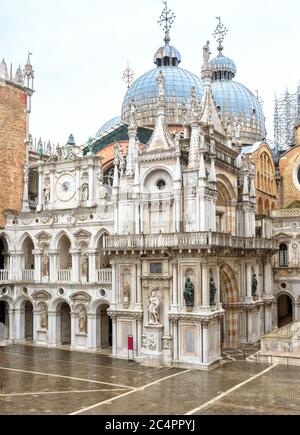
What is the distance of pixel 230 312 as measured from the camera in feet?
122

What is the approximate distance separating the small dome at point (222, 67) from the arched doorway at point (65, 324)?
3910 centimetres

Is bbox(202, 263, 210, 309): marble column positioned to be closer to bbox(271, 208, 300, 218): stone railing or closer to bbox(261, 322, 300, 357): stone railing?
bbox(261, 322, 300, 357): stone railing

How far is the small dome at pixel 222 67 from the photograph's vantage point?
222ft

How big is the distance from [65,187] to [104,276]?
7394 millimetres

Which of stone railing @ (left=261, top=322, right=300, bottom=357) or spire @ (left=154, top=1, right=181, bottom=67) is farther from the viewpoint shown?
spire @ (left=154, top=1, right=181, bottom=67)

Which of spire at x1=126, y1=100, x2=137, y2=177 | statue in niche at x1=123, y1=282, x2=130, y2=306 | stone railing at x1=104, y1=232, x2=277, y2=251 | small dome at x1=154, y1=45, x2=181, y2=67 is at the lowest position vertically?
statue in niche at x1=123, y1=282, x2=130, y2=306

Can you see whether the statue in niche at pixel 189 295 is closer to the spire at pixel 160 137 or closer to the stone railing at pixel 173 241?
the stone railing at pixel 173 241

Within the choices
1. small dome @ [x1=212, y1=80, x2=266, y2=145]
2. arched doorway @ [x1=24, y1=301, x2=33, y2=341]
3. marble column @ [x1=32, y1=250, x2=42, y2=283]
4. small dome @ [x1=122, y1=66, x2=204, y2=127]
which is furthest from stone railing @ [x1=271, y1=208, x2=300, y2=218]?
arched doorway @ [x1=24, y1=301, x2=33, y2=341]

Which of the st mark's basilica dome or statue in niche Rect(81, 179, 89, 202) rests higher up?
the st mark's basilica dome

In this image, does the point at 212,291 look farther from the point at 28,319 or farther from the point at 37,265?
the point at 28,319

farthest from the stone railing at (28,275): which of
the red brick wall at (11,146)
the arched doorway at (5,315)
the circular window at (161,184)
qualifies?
the circular window at (161,184)

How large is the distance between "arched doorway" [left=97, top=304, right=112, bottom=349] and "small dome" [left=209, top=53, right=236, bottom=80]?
3936cm

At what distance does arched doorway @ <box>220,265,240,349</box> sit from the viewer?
1453 inches

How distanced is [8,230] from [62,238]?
4.55 m
